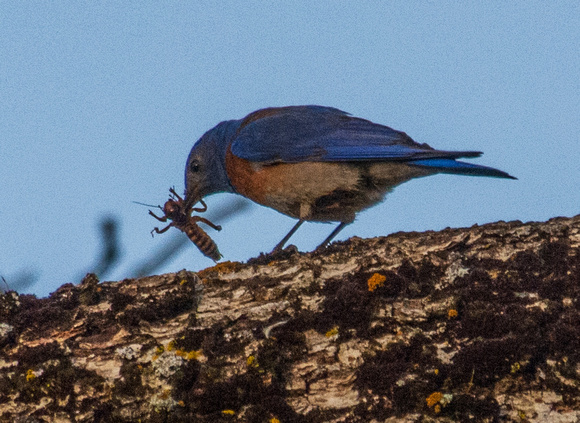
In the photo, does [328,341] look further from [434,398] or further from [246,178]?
[246,178]

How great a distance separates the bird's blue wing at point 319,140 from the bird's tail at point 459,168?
6cm

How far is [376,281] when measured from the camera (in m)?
3.70

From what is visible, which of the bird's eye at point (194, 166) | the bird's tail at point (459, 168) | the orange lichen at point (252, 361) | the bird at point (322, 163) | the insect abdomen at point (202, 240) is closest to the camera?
the orange lichen at point (252, 361)

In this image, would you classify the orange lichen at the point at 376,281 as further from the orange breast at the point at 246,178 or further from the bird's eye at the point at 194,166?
the bird's eye at the point at 194,166

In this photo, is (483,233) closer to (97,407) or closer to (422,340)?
(422,340)

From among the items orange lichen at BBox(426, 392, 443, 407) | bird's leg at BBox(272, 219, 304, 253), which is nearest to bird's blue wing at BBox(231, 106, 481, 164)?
bird's leg at BBox(272, 219, 304, 253)

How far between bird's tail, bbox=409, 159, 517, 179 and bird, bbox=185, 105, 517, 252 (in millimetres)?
10

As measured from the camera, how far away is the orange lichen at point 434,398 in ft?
10.3

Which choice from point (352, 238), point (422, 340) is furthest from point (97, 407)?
point (352, 238)

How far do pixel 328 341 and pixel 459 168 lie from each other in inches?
109

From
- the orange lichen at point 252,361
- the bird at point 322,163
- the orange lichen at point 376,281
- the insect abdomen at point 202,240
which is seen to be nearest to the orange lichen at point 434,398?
the orange lichen at point 376,281

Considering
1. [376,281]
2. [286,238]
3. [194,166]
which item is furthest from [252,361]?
[194,166]

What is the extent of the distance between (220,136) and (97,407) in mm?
4682

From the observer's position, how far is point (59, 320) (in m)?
3.82
